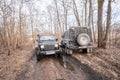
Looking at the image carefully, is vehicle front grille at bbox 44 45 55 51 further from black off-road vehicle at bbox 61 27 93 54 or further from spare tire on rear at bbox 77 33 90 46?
spare tire on rear at bbox 77 33 90 46

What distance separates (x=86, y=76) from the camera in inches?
243

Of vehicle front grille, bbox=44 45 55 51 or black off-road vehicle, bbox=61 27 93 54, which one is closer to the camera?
vehicle front grille, bbox=44 45 55 51

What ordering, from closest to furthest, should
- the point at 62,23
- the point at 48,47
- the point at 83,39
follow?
the point at 48,47, the point at 83,39, the point at 62,23

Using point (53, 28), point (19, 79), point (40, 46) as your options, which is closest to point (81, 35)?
point (40, 46)

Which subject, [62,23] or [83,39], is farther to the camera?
[62,23]

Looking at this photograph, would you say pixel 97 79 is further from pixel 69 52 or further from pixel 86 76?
pixel 69 52

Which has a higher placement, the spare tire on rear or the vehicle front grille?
the spare tire on rear

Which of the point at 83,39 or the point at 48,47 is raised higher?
the point at 83,39

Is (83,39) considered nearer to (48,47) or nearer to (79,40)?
(79,40)

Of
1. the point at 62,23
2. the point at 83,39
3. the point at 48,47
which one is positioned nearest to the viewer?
the point at 48,47

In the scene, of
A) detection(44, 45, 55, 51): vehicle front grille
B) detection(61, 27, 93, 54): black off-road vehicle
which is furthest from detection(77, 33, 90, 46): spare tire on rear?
detection(44, 45, 55, 51): vehicle front grille

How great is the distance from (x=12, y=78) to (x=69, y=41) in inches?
269

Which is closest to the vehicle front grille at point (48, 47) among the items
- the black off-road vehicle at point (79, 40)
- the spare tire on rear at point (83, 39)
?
the black off-road vehicle at point (79, 40)

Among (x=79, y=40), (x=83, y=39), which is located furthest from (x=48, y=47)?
(x=83, y=39)
